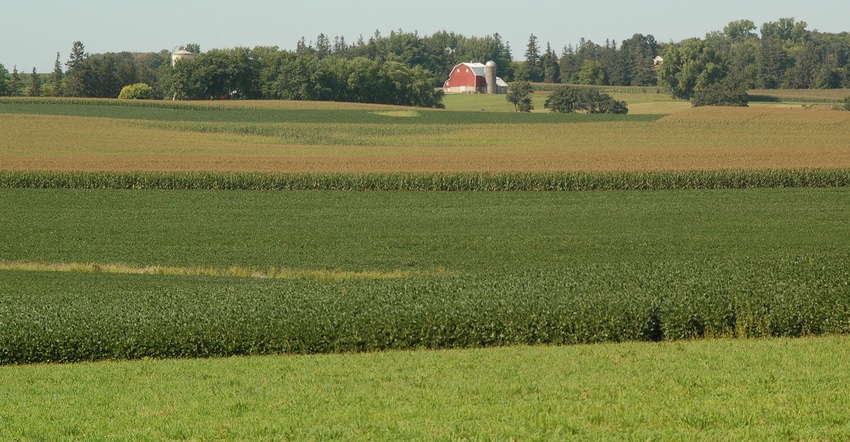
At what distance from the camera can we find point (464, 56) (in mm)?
192625

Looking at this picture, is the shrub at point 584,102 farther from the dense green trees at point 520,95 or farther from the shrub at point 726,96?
the shrub at point 726,96

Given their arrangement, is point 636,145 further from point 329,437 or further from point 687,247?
point 329,437

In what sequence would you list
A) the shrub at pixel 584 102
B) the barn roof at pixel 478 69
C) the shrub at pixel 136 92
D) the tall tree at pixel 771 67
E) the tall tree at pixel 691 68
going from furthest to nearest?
the tall tree at pixel 771 67 → the barn roof at pixel 478 69 → the tall tree at pixel 691 68 → the shrub at pixel 136 92 → the shrub at pixel 584 102

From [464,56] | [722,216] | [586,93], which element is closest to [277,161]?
[722,216]

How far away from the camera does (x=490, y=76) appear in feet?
502

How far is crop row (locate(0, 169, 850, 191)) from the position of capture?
49.6 meters

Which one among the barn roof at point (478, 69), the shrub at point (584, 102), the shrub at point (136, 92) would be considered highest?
the barn roof at point (478, 69)

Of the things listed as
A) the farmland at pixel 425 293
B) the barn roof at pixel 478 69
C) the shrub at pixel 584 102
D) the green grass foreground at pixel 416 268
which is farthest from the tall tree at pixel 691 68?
the green grass foreground at pixel 416 268

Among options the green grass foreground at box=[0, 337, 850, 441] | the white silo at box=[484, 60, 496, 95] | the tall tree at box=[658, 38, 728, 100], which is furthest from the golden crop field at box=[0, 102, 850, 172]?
the white silo at box=[484, 60, 496, 95]

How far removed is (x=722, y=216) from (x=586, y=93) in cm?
7048

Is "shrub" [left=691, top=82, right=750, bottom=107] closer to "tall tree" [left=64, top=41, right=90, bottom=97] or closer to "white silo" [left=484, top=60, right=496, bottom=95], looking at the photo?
"white silo" [left=484, top=60, right=496, bottom=95]

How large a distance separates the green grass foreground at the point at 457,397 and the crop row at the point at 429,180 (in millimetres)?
33745

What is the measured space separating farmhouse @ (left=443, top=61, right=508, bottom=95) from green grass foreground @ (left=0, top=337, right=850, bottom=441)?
13888 centimetres

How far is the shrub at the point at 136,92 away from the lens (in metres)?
112
